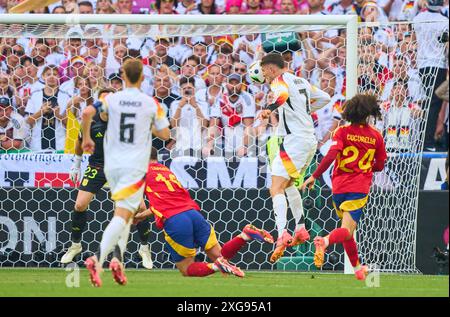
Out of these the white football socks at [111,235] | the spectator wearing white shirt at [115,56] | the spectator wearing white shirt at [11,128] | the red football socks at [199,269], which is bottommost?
the red football socks at [199,269]

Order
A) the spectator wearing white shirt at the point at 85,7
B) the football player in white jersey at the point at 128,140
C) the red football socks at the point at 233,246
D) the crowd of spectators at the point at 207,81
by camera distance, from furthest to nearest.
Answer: the spectator wearing white shirt at the point at 85,7 < the crowd of spectators at the point at 207,81 < the red football socks at the point at 233,246 < the football player in white jersey at the point at 128,140

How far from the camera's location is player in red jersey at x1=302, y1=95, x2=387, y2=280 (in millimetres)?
9898

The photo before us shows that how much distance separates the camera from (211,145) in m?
13.0

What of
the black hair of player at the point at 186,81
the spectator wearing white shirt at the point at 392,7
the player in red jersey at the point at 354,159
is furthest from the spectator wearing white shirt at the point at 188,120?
the spectator wearing white shirt at the point at 392,7

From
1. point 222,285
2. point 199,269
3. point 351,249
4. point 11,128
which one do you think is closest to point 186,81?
point 11,128

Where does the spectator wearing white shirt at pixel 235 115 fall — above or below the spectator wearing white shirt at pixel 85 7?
below

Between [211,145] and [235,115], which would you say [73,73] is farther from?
[235,115]

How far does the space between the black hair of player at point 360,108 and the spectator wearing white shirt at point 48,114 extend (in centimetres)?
437

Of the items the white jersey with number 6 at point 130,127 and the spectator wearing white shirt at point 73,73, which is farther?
the spectator wearing white shirt at point 73,73

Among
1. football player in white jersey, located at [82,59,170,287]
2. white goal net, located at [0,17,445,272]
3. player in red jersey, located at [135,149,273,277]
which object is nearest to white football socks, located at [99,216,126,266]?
football player in white jersey, located at [82,59,170,287]

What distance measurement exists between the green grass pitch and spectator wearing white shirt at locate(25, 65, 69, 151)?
2077 millimetres

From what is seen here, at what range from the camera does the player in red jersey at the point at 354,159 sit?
9898 mm

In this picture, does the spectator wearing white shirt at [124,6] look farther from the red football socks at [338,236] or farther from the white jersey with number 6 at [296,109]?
the red football socks at [338,236]

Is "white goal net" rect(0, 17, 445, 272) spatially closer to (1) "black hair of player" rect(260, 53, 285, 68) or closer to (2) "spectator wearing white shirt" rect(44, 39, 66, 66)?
(2) "spectator wearing white shirt" rect(44, 39, 66, 66)
